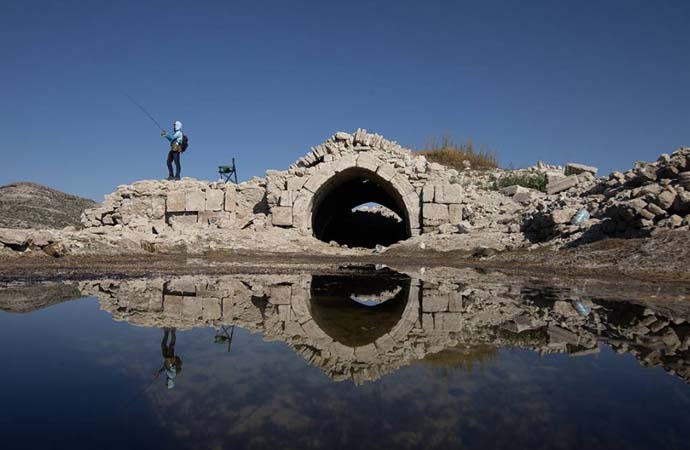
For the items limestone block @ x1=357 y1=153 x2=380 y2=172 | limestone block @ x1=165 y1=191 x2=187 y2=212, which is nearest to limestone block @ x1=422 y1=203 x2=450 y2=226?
limestone block @ x1=357 y1=153 x2=380 y2=172

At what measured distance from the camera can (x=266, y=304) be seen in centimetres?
550

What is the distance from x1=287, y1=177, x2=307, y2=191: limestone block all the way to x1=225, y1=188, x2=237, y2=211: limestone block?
2010 mm

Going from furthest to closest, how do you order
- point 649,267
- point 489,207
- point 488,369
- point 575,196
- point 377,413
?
point 489,207, point 575,196, point 649,267, point 488,369, point 377,413

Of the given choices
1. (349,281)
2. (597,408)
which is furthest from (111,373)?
(349,281)

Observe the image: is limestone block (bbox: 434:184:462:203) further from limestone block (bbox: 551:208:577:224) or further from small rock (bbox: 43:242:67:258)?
small rock (bbox: 43:242:67:258)

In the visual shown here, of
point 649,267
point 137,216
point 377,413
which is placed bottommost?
point 377,413

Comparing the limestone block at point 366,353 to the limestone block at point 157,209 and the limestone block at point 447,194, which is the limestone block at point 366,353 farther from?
the limestone block at point 157,209

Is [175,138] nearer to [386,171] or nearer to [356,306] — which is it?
[386,171]

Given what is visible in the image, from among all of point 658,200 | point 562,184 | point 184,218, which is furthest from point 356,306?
point 562,184

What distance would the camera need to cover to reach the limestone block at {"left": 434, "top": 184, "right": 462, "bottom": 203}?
1463cm

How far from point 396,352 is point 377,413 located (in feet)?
3.79

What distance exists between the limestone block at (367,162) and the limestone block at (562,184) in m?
5.81

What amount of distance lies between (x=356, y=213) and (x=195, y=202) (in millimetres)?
10846

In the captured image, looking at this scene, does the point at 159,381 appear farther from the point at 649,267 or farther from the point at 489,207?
the point at 489,207
